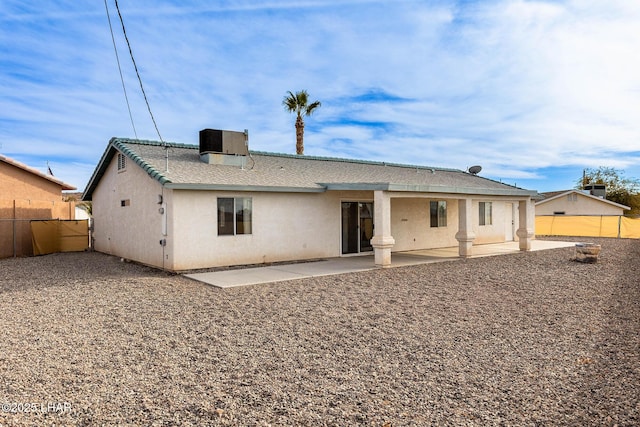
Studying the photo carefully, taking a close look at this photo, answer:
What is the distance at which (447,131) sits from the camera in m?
24.0

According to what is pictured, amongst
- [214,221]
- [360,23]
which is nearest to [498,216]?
[360,23]

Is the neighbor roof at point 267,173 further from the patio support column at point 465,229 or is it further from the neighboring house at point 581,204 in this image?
the neighboring house at point 581,204

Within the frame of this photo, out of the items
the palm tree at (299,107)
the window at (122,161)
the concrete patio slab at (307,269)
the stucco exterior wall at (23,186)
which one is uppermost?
the palm tree at (299,107)

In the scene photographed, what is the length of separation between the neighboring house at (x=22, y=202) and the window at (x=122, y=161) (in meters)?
6.08

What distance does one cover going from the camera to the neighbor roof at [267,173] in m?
12.2

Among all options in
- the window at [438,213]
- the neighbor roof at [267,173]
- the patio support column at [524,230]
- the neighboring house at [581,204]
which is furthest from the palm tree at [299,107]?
the neighboring house at [581,204]

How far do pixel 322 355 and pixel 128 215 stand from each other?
12.5 meters

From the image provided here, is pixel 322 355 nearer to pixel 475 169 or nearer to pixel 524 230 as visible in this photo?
pixel 524 230

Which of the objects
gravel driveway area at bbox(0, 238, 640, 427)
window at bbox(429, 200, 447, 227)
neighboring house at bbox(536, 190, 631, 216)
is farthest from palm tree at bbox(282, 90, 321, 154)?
neighboring house at bbox(536, 190, 631, 216)

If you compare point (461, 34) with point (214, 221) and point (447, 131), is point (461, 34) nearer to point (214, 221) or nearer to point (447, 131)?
point (214, 221)

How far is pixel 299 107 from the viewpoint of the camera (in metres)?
29.8

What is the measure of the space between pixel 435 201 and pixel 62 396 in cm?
1702

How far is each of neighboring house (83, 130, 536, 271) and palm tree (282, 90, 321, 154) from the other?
11.3 meters

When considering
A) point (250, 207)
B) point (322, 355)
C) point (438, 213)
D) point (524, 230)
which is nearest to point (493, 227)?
point (524, 230)
